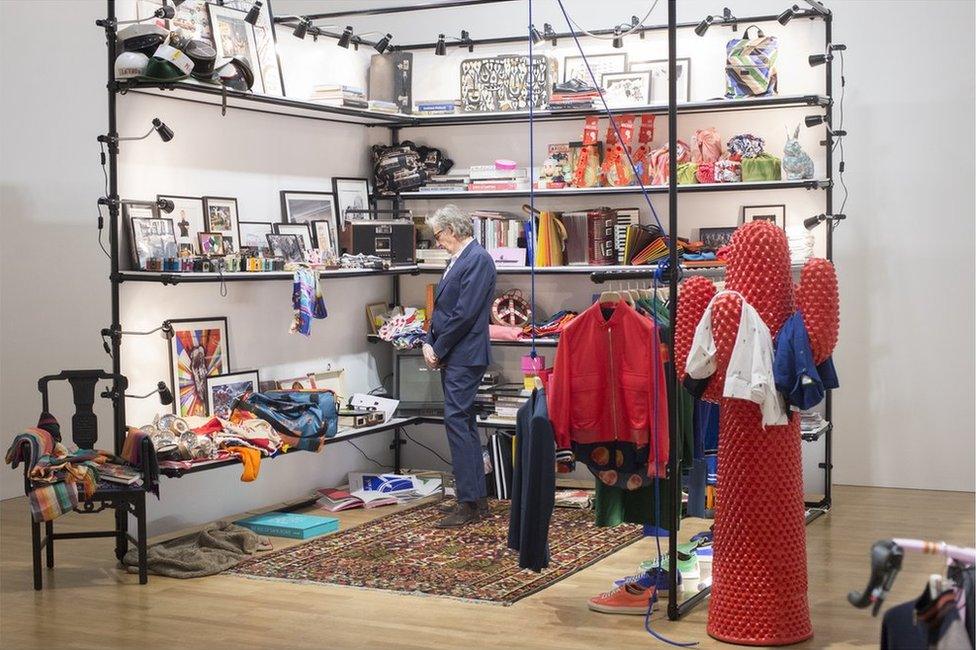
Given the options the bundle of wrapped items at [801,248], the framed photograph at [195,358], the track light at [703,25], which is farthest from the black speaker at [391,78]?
the bundle of wrapped items at [801,248]

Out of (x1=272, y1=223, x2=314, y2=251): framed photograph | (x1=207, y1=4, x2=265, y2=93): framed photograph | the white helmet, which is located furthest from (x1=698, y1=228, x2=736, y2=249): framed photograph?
the white helmet

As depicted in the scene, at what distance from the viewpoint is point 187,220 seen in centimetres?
687

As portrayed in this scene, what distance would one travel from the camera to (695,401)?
559 centimetres

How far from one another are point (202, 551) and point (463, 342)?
70.2 inches

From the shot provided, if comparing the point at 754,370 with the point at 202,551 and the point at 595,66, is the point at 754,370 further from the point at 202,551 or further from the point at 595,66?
the point at 595,66

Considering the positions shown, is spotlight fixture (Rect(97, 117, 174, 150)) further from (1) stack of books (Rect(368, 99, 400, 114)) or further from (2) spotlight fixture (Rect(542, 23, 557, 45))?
(2) spotlight fixture (Rect(542, 23, 557, 45))

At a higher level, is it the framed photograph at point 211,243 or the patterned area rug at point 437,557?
the framed photograph at point 211,243

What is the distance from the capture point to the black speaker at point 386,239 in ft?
25.9

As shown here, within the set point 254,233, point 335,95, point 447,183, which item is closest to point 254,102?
point 335,95

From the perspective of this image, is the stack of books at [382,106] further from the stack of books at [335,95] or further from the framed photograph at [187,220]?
the framed photograph at [187,220]

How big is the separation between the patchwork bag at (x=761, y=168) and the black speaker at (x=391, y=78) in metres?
2.24

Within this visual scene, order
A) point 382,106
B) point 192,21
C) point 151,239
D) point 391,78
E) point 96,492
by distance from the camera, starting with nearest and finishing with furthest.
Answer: point 96,492, point 151,239, point 192,21, point 382,106, point 391,78

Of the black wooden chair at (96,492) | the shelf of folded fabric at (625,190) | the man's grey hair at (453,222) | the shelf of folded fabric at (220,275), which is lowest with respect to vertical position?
the black wooden chair at (96,492)

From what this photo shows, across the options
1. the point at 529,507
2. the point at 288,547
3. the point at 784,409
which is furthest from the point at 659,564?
the point at 288,547
